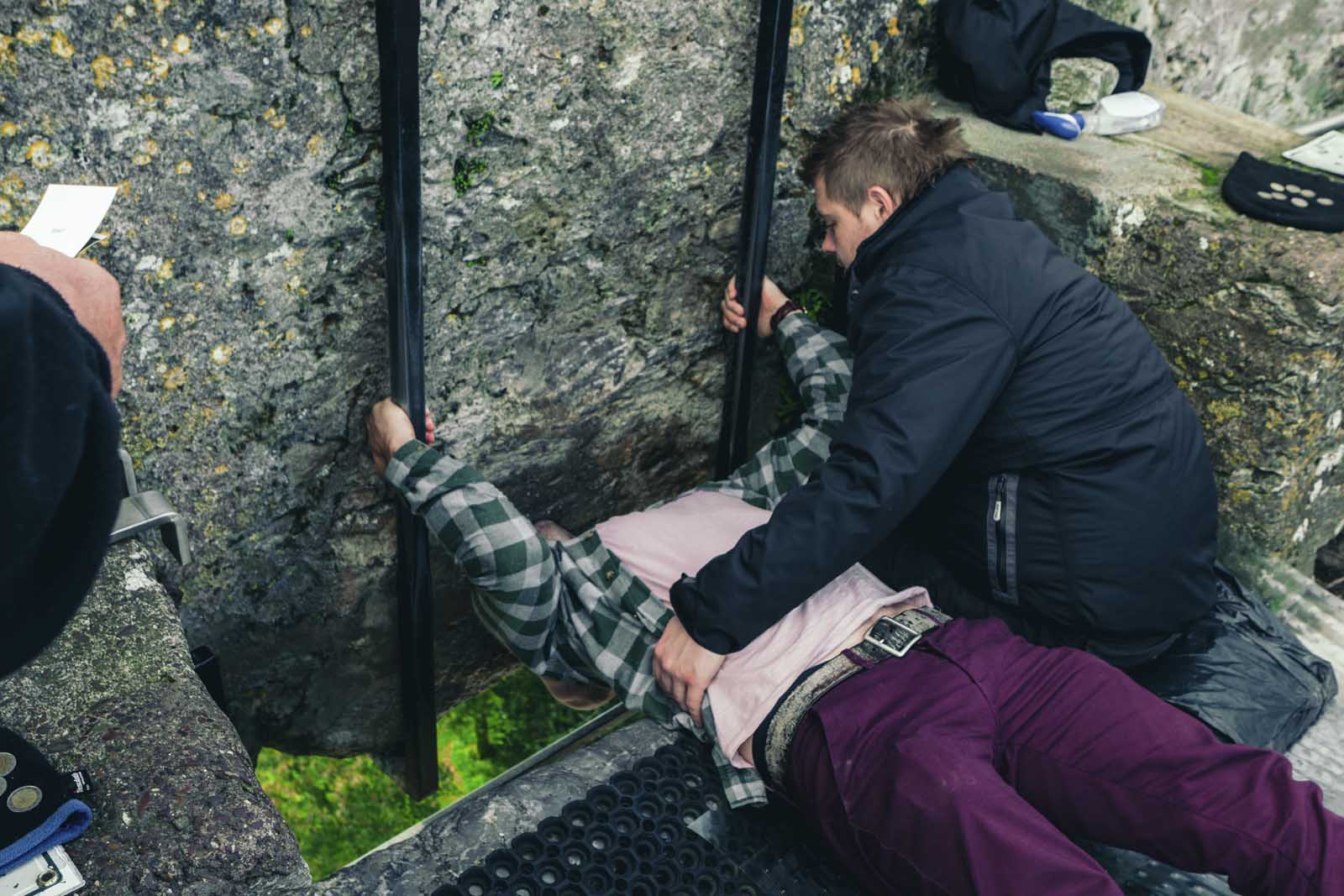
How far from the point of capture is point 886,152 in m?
2.53

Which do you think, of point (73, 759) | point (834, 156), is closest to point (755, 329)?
point (834, 156)

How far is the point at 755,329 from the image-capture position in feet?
10.2

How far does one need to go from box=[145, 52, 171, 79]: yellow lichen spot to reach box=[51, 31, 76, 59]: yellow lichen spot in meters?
0.11

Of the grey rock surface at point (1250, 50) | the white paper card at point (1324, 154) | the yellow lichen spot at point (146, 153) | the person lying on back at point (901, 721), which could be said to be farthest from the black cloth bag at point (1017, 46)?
the yellow lichen spot at point (146, 153)

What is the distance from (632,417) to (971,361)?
1138 mm

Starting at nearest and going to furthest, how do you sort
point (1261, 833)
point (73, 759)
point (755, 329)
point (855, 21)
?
point (73, 759), point (1261, 833), point (855, 21), point (755, 329)

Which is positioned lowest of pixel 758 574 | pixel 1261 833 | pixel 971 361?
pixel 1261 833

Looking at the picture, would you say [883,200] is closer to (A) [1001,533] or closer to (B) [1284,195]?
(A) [1001,533]

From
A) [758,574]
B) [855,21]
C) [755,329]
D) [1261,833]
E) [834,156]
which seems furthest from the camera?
[755,329]

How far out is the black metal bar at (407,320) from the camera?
2064mm

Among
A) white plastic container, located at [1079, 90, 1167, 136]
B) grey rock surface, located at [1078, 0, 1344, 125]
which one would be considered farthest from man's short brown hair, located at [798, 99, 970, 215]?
grey rock surface, located at [1078, 0, 1344, 125]

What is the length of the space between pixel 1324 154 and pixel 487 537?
2.41 meters

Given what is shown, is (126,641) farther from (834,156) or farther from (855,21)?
(855,21)

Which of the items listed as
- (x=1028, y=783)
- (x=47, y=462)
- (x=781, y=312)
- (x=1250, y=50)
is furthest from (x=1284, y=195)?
(x=47, y=462)
